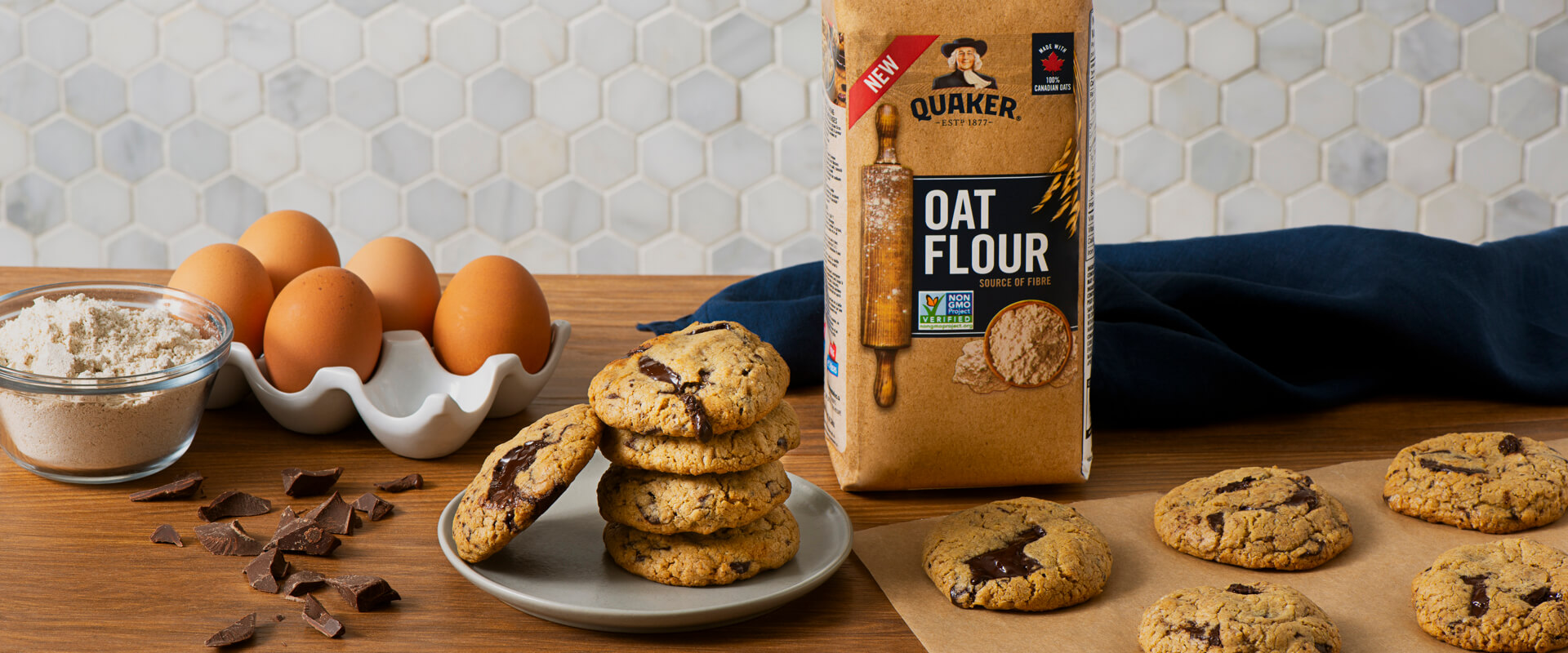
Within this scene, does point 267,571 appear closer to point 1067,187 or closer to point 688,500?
point 688,500

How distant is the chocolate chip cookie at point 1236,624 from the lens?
2.05 feet

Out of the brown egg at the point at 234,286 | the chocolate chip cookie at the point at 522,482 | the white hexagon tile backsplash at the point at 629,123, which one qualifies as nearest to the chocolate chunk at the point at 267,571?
the chocolate chip cookie at the point at 522,482

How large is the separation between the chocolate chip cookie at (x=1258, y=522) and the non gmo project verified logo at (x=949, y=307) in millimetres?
196

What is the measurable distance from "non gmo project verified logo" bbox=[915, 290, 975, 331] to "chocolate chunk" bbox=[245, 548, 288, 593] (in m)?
0.47

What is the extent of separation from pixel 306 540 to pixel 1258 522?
0.65 meters

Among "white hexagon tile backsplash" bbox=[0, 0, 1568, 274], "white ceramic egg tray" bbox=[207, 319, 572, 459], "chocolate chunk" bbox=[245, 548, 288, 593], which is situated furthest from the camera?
"white hexagon tile backsplash" bbox=[0, 0, 1568, 274]

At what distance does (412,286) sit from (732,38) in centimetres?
137

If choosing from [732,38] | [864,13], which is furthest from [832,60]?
[732,38]

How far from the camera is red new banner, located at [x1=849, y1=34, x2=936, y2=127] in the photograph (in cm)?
82

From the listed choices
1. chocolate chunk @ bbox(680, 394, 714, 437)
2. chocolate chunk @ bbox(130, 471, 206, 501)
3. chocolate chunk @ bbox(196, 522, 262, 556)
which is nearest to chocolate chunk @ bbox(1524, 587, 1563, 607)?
chocolate chunk @ bbox(680, 394, 714, 437)

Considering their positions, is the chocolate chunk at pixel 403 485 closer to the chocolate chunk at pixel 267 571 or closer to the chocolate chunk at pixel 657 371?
the chocolate chunk at pixel 267 571

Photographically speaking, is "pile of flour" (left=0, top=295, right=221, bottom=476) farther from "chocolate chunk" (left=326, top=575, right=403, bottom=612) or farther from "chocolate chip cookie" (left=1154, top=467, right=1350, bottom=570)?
"chocolate chip cookie" (left=1154, top=467, right=1350, bottom=570)

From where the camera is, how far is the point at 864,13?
812 mm

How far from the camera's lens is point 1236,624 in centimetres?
63
